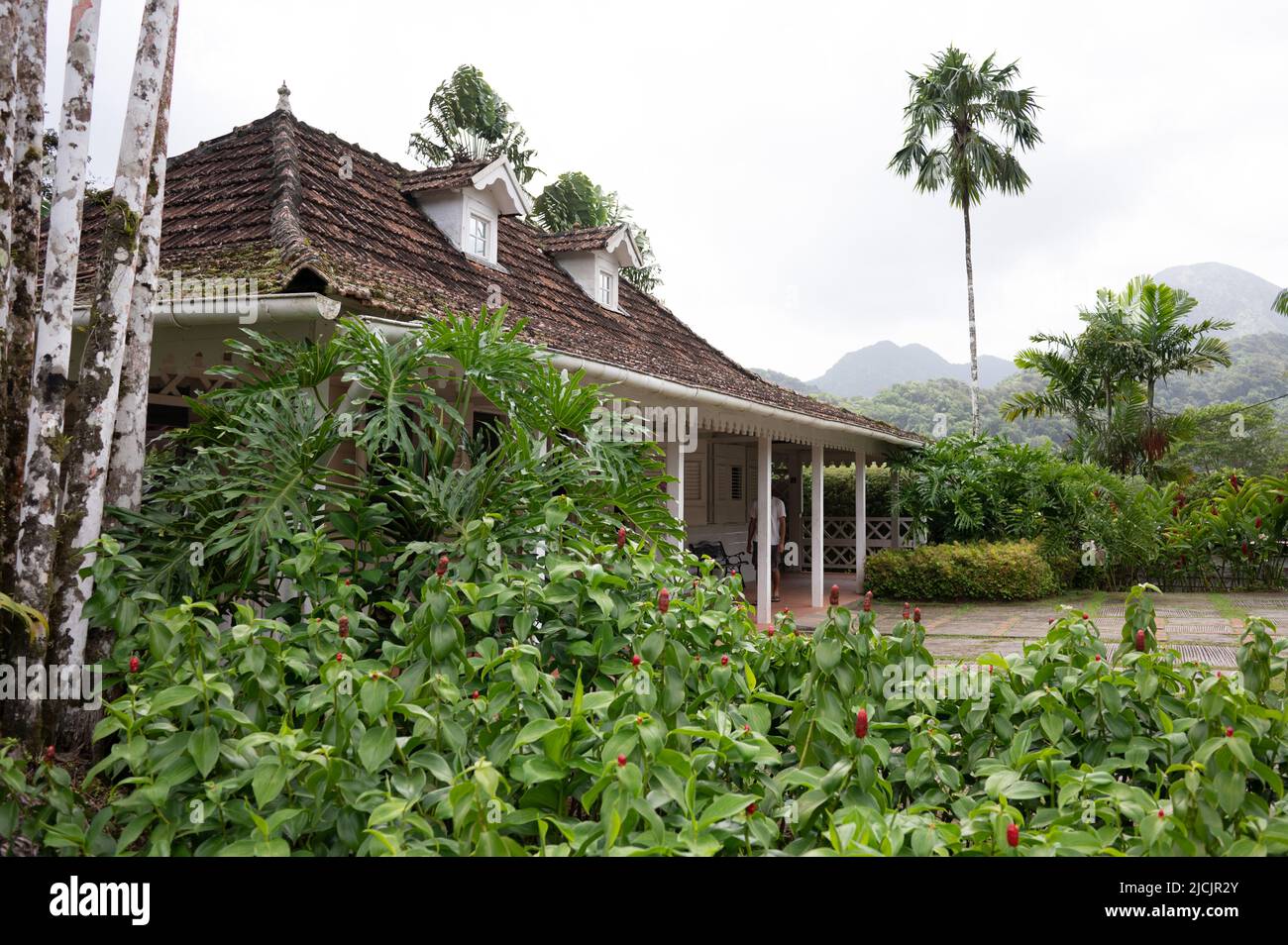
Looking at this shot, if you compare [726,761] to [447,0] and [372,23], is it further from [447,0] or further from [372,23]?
[372,23]

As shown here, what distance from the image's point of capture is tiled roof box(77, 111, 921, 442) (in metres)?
5.99

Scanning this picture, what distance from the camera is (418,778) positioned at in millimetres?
2186

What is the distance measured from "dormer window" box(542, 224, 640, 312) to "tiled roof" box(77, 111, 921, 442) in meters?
0.24

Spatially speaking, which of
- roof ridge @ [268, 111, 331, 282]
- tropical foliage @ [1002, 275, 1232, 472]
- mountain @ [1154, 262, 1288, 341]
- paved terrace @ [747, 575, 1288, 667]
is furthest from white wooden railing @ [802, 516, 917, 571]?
mountain @ [1154, 262, 1288, 341]

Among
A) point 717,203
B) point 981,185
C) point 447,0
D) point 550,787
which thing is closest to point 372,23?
point 447,0

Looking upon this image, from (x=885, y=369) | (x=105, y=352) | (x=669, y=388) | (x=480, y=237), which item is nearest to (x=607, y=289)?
(x=480, y=237)

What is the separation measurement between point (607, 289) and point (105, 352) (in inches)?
383

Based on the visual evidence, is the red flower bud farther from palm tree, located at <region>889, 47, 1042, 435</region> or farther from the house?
palm tree, located at <region>889, 47, 1042, 435</region>

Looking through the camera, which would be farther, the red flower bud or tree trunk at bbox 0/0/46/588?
tree trunk at bbox 0/0/46/588

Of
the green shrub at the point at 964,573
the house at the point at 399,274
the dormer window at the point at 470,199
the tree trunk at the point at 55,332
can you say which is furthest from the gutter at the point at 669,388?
the dormer window at the point at 470,199

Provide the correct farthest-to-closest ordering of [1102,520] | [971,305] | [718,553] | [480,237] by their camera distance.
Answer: [971,305], [1102,520], [718,553], [480,237]

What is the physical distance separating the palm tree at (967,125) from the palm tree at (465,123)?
37.2 ft

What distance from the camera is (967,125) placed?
81.5ft

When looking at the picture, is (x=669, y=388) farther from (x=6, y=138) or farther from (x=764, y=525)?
(x=6, y=138)
